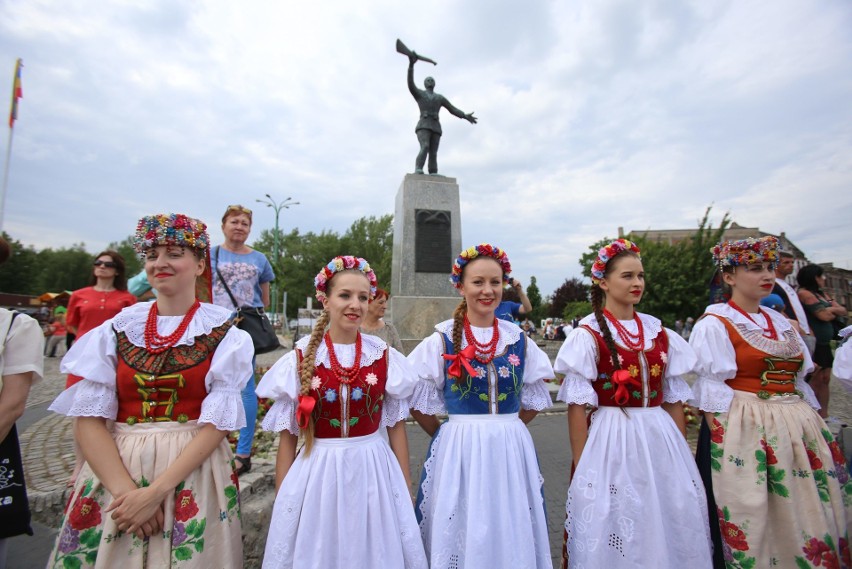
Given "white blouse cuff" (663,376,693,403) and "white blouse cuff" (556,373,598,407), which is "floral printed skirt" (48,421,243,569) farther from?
"white blouse cuff" (663,376,693,403)

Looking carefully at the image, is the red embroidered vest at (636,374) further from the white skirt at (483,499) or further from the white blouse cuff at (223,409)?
the white blouse cuff at (223,409)

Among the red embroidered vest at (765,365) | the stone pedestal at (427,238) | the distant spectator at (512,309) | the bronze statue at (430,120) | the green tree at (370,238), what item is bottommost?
the red embroidered vest at (765,365)

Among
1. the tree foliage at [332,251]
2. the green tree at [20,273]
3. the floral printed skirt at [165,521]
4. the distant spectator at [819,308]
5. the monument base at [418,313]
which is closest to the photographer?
the floral printed skirt at [165,521]

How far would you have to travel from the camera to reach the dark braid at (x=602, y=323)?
257 cm

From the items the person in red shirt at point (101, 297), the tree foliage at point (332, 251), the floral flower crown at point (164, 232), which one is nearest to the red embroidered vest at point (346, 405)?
the floral flower crown at point (164, 232)

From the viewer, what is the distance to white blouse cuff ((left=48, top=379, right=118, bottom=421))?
1.87 meters

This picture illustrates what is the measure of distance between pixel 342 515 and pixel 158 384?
3.29 feet

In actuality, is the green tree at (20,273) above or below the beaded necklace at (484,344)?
above

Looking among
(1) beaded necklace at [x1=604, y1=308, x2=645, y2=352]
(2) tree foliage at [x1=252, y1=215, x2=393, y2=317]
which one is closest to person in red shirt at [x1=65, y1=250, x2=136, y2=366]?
(1) beaded necklace at [x1=604, y1=308, x2=645, y2=352]

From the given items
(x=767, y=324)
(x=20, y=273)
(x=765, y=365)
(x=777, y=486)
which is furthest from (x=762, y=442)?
(x=20, y=273)

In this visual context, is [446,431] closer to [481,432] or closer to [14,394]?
[481,432]

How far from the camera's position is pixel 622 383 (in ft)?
8.16

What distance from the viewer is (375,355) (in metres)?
2.44

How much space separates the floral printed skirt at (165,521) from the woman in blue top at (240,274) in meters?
1.49
